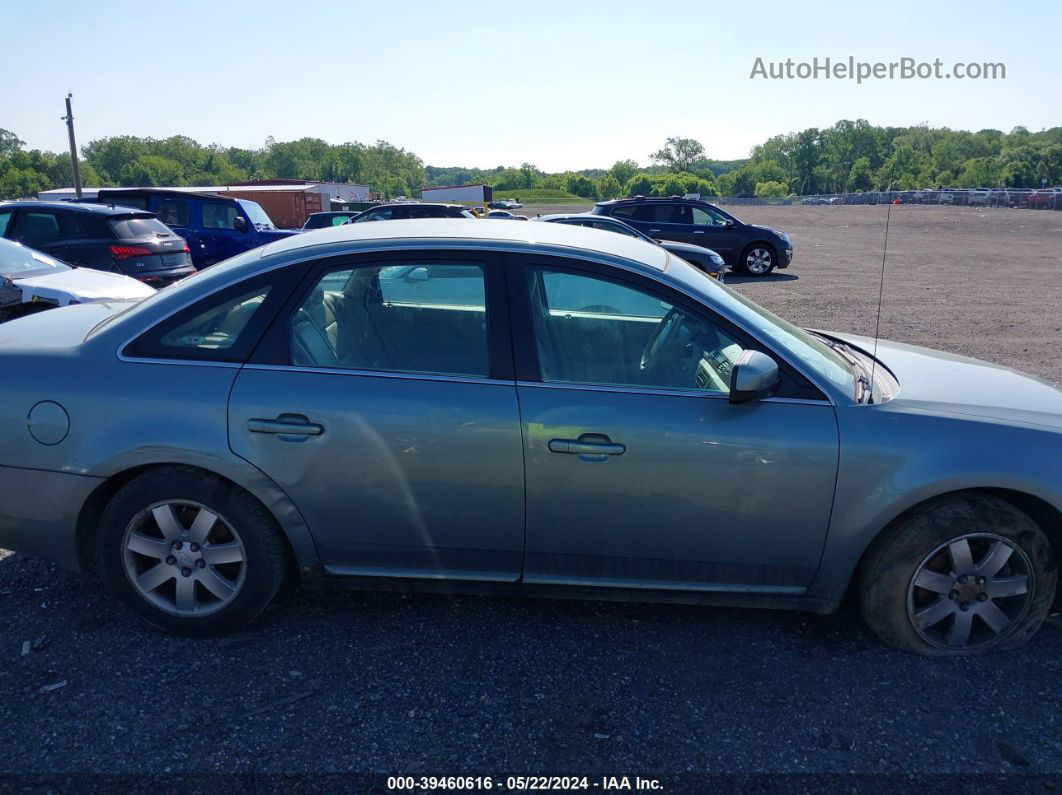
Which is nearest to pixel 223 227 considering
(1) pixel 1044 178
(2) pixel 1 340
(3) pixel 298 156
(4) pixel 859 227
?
(2) pixel 1 340

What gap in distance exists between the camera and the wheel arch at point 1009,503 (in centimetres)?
306

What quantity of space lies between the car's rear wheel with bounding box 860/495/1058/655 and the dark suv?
15287 millimetres

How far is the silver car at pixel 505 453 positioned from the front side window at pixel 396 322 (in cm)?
1

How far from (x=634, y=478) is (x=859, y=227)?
45.1 metres

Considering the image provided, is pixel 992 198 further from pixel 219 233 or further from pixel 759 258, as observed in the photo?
pixel 219 233

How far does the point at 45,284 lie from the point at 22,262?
0.68 metres

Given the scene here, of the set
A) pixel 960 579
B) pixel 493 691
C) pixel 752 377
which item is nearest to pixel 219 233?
pixel 493 691

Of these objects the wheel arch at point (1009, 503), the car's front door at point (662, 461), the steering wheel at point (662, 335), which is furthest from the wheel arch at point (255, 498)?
the wheel arch at point (1009, 503)

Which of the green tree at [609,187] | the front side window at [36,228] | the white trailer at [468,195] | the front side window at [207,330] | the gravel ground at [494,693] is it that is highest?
the green tree at [609,187]

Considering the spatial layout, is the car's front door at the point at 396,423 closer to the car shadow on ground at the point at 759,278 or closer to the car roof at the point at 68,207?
the car roof at the point at 68,207

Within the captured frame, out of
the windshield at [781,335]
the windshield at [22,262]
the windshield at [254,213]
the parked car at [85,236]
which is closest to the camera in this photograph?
the windshield at [781,335]

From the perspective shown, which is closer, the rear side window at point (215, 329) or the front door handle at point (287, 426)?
the front door handle at point (287, 426)

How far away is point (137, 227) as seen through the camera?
10.6 meters

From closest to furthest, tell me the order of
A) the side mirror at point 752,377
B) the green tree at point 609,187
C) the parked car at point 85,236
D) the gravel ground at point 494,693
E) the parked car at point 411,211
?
the gravel ground at point 494,693 < the side mirror at point 752,377 < the parked car at point 85,236 < the parked car at point 411,211 < the green tree at point 609,187
